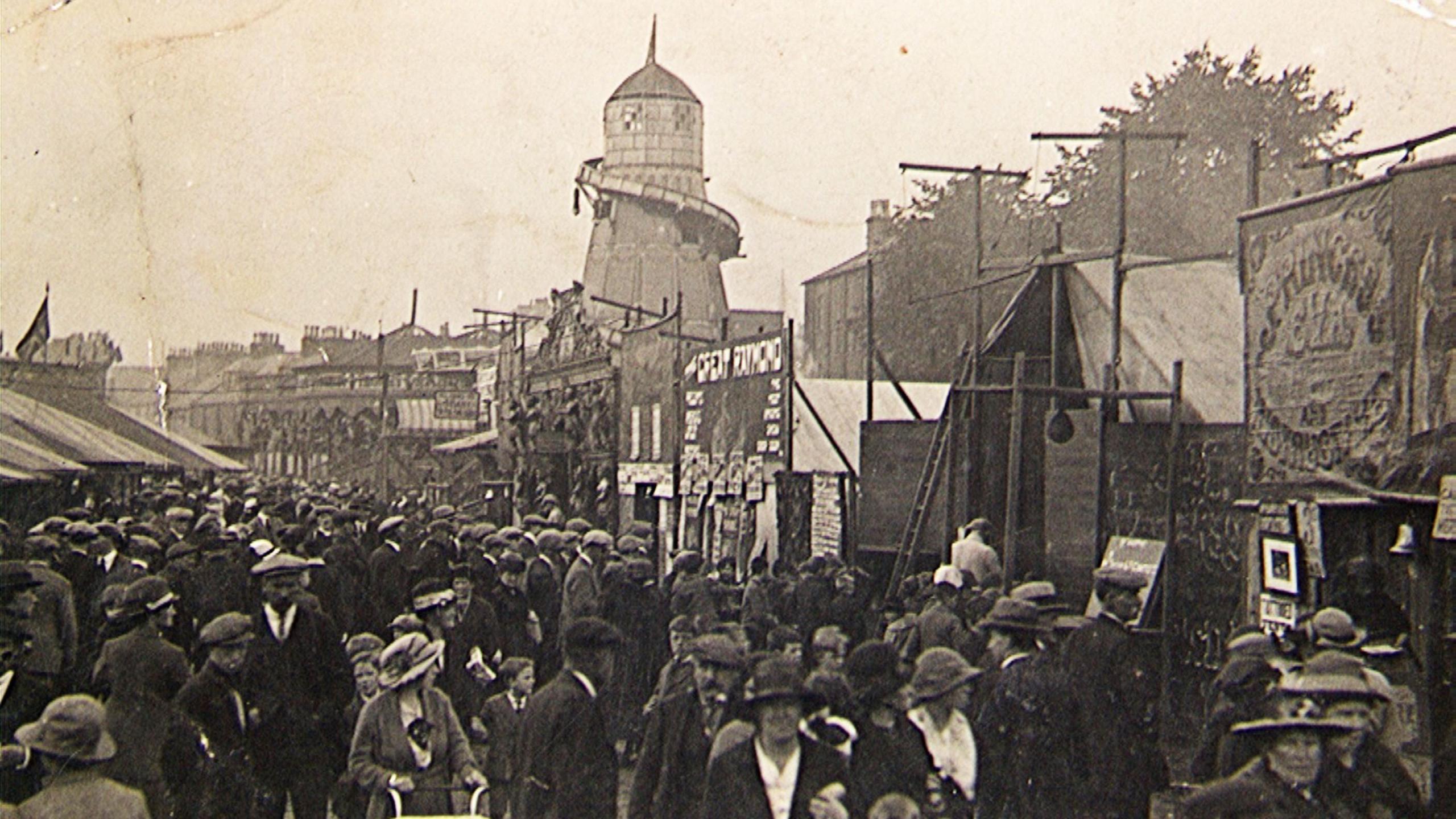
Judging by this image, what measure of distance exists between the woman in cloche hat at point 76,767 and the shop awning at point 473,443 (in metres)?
30.9

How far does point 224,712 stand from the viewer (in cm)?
721

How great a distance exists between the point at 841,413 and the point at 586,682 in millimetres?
12543

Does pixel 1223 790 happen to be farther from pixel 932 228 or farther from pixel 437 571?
pixel 932 228

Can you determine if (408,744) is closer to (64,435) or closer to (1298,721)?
(1298,721)

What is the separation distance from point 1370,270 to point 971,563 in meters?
4.24

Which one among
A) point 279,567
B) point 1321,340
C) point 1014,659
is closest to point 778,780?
point 1014,659

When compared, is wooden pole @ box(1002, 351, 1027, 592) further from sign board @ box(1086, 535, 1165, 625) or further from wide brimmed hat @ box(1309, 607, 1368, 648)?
wide brimmed hat @ box(1309, 607, 1368, 648)

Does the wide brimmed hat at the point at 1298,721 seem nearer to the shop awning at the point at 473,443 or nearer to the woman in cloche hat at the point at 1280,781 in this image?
the woman in cloche hat at the point at 1280,781

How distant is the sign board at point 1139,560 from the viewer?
461 inches

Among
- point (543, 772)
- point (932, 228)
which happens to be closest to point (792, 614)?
point (543, 772)

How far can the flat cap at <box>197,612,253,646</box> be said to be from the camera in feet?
23.7

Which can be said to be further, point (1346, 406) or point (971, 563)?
point (971, 563)

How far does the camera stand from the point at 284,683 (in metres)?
7.97

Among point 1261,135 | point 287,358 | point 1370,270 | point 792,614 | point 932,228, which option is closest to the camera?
point 1370,270
